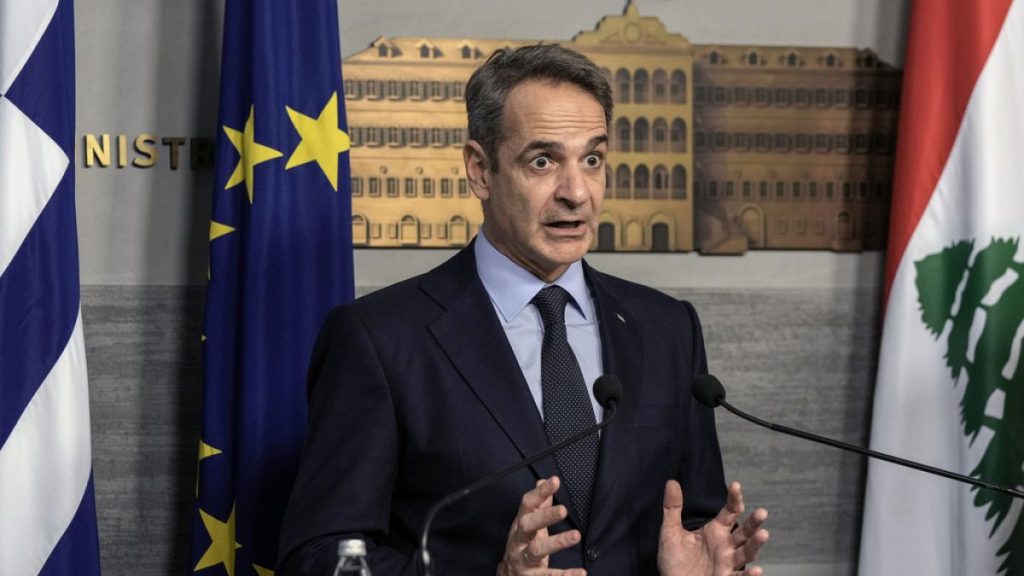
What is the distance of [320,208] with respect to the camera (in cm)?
295

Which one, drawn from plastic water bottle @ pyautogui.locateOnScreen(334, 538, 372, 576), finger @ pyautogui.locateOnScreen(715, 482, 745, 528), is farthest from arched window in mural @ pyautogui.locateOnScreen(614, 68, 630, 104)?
plastic water bottle @ pyautogui.locateOnScreen(334, 538, 372, 576)

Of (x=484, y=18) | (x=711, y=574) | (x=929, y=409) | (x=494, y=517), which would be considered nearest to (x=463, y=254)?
(x=494, y=517)

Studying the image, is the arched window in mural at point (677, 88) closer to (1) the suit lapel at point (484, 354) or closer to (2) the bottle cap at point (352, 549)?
(1) the suit lapel at point (484, 354)

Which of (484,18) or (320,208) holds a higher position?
(484,18)

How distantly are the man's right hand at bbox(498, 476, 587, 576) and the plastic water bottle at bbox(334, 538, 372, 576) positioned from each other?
0.93 feet

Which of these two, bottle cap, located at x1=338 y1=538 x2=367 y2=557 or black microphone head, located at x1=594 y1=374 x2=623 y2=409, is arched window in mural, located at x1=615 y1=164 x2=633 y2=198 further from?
bottle cap, located at x1=338 y1=538 x2=367 y2=557

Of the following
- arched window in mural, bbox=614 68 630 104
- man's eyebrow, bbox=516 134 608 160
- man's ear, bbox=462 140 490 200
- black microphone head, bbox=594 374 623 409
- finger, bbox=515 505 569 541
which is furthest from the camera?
arched window in mural, bbox=614 68 630 104

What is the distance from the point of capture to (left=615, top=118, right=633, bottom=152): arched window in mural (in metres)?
3.33

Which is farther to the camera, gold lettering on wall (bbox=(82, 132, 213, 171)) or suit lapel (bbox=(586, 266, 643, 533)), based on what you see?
gold lettering on wall (bbox=(82, 132, 213, 171))

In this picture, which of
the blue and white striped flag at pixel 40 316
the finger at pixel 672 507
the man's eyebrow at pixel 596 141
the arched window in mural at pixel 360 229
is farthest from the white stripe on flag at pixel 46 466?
the finger at pixel 672 507

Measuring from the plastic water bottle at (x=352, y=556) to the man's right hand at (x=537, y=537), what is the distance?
0.28m

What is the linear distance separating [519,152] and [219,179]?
99 cm

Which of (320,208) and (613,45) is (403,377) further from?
(613,45)

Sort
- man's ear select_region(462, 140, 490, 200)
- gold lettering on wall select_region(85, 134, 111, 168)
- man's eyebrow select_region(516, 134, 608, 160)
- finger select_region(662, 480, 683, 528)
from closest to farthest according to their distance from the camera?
finger select_region(662, 480, 683, 528) → man's eyebrow select_region(516, 134, 608, 160) → man's ear select_region(462, 140, 490, 200) → gold lettering on wall select_region(85, 134, 111, 168)
